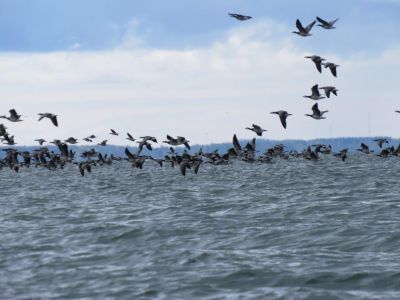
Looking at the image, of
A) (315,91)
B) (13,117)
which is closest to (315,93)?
(315,91)

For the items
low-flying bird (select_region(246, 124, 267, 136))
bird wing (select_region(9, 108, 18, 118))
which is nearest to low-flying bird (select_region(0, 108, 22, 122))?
bird wing (select_region(9, 108, 18, 118))

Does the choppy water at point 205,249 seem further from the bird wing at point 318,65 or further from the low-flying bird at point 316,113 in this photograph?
the bird wing at point 318,65

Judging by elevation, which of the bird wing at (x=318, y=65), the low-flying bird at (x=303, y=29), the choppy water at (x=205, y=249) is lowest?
the choppy water at (x=205, y=249)

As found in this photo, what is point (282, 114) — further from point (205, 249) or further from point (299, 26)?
point (205, 249)

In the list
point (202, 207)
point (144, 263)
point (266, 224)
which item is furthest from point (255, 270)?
point (202, 207)

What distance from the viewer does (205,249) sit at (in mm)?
20312

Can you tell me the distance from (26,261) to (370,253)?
8.34m

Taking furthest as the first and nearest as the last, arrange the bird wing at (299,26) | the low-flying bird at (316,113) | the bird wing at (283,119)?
the low-flying bird at (316,113)
the bird wing at (283,119)
the bird wing at (299,26)

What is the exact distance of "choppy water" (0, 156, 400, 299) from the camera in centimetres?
1556

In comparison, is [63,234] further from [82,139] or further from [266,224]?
[82,139]

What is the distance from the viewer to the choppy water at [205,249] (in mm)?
15562

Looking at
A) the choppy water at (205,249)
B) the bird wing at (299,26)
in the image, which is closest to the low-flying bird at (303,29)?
the bird wing at (299,26)

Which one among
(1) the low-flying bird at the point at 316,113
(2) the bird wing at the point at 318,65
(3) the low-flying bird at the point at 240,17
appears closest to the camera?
(3) the low-flying bird at the point at 240,17

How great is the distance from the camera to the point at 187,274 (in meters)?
16.8
